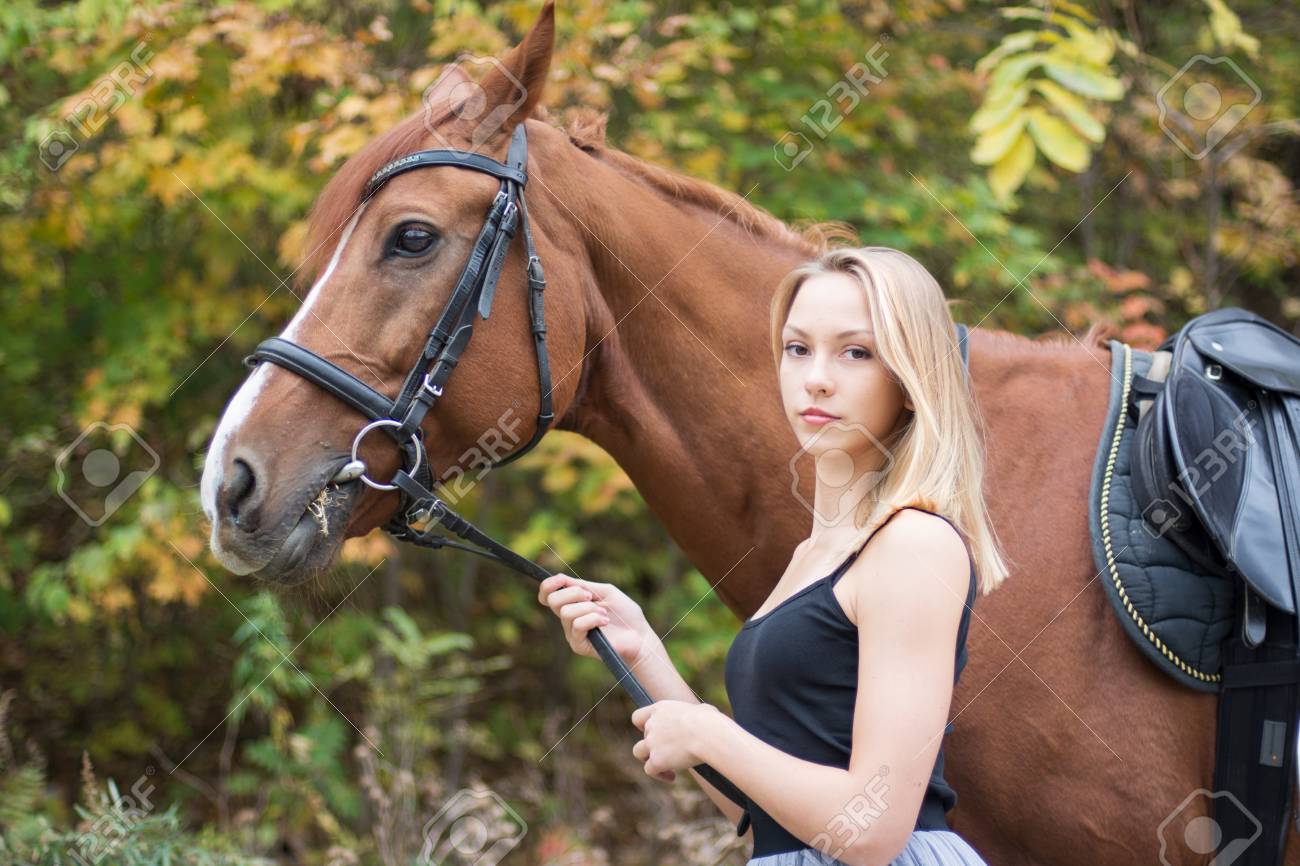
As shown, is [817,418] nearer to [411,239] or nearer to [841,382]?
[841,382]

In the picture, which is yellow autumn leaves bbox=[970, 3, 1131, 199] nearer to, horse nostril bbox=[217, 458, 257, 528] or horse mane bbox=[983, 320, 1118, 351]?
horse mane bbox=[983, 320, 1118, 351]

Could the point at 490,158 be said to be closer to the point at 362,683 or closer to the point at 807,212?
the point at 807,212

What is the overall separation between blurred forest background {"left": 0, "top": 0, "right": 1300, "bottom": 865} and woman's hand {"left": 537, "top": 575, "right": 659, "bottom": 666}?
6.02 ft

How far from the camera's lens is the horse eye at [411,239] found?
7.38 feet

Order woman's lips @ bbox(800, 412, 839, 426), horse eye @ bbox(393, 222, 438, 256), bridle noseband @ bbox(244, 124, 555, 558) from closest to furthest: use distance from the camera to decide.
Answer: woman's lips @ bbox(800, 412, 839, 426), bridle noseband @ bbox(244, 124, 555, 558), horse eye @ bbox(393, 222, 438, 256)

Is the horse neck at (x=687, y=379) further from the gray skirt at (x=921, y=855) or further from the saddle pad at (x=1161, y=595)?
the gray skirt at (x=921, y=855)

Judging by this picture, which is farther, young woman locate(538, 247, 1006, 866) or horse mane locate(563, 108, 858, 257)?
horse mane locate(563, 108, 858, 257)

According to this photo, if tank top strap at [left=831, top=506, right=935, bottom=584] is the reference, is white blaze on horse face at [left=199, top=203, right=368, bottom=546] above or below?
above

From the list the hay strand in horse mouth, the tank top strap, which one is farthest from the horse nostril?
the tank top strap

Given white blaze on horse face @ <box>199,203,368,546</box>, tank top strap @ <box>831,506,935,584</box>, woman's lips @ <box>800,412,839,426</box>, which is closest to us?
tank top strap @ <box>831,506,935,584</box>

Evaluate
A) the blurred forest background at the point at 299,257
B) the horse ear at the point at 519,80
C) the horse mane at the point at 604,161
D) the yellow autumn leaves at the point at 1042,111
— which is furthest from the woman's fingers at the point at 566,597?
the yellow autumn leaves at the point at 1042,111

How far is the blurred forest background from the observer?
420 cm

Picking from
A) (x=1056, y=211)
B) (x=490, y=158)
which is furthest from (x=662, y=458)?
(x=1056, y=211)

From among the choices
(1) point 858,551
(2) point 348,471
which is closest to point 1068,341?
(1) point 858,551
